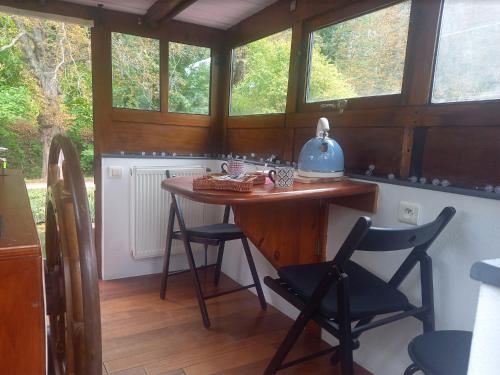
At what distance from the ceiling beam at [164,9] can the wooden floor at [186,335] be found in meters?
1.90

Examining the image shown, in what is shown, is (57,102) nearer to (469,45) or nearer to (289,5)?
(289,5)

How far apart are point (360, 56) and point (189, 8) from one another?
4.18 feet

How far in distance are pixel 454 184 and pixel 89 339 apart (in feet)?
4.50

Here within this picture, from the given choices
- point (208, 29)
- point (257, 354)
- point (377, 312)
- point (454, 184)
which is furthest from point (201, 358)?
point (208, 29)

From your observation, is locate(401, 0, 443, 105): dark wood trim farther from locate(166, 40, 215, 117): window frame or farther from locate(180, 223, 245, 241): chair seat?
locate(166, 40, 215, 117): window frame

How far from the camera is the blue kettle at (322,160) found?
1596 mm

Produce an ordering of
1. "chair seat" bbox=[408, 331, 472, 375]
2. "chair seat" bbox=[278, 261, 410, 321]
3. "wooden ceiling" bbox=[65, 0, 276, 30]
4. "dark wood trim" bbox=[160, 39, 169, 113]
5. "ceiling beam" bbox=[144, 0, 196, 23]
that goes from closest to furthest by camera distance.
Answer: "chair seat" bbox=[408, 331, 472, 375]
"chair seat" bbox=[278, 261, 410, 321]
"ceiling beam" bbox=[144, 0, 196, 23]
"wooden ceiling" bbox=[65, 0, 276, 30]
"dark wood trim" bbox=[160, 39, 169, 113]

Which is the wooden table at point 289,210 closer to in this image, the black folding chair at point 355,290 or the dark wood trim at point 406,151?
the dark wood trim at point 406,151

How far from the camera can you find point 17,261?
0.44m

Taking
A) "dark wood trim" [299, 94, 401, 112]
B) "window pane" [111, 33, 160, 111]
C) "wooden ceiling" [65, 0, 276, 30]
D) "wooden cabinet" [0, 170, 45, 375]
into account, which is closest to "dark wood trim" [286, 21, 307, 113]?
"dark wood trim" [299, 94, 401, 112]

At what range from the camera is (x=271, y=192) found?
4.26 ft

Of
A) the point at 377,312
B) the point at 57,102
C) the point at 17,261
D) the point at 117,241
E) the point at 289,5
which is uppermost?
the point at 289,5

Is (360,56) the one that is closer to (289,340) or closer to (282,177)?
(282,177)

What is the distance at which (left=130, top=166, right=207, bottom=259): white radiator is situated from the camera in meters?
2.51
